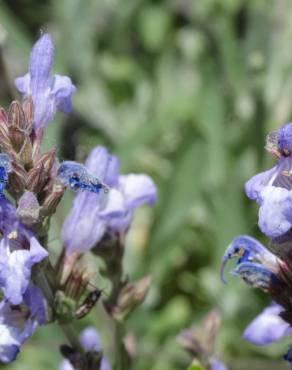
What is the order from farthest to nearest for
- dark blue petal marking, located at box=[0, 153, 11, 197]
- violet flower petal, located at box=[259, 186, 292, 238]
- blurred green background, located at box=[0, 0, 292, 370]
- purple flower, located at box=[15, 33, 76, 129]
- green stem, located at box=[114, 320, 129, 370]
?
blurred green background, located at box=[0, 0, 292, 370] < green stem, located at box=[114, 320, 129, 370] < purple flower, located at box=[15, 33, 76, 129] < dark blue petal marking, located at box=[0, 153, 11, 197] < violet flower petal, located at box=[259, 186, 292, 238]

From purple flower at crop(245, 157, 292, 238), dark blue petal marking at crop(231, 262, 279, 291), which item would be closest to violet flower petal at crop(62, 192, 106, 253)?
dark blue petal marking at crop(231, 262, 279, 291)

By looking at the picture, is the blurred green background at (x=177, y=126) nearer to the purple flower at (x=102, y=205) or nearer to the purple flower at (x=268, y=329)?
the purple flower at (x=102, y=205)

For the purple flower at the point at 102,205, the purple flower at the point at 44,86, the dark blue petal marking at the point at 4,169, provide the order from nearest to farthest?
the dark blue petal marking at the point at 4,169 < the purple flower at the point at 44,86 < the purple flower at the point at 102,205

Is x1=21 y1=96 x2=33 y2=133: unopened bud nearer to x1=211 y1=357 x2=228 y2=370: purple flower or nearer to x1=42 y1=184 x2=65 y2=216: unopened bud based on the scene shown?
x1=42 y1=184 x2=65 y2=216: unopened bud

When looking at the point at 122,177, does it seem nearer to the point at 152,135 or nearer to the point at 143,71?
the point at 152,135

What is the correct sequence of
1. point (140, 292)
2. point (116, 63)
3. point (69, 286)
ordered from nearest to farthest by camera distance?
point (69, 286) < point (140, 292) < point (116, 63)

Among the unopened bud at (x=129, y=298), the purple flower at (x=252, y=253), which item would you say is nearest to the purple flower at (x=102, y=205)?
the unopened bud at (x=129, y=298)

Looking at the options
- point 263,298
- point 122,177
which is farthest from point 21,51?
point 122,177
